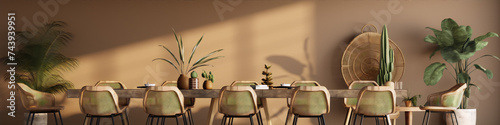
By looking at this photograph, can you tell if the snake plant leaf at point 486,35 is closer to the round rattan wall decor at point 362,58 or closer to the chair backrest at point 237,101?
Result: the round rattan wall decor at point 362,58

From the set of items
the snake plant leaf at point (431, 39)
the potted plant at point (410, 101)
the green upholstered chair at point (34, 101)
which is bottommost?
the potted plant at point (410, 101)

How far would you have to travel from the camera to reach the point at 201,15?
699 centimetres

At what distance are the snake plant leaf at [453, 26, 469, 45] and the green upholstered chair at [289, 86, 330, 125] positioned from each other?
2.97 meters

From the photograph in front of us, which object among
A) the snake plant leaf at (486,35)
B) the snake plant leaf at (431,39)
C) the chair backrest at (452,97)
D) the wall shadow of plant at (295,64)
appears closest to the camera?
the chair backrest at (452,97)

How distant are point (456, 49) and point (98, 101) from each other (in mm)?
4657

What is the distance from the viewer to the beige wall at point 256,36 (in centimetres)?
673

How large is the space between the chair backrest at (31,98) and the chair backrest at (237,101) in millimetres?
2420

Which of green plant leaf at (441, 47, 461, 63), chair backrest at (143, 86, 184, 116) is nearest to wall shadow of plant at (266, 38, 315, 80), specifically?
green plant leaf at (441, 47, 461, 63)

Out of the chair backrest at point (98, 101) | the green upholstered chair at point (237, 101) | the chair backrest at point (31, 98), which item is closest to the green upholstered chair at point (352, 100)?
the green upholstered chair at point (237, 101)

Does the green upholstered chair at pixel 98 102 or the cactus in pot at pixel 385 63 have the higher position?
the cactus in pot at pixel 385 63

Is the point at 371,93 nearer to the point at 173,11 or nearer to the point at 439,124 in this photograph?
the point at 439,124

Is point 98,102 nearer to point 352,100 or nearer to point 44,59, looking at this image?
point 44,59

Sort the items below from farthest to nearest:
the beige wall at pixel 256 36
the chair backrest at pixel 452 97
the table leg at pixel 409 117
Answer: the beige wall at pixel 256 36 < the table leg at pixel 409 117 < the chair backrest at pixel 452 97

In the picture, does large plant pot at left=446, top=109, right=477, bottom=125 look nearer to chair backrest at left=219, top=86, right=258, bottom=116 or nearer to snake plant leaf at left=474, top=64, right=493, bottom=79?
snake plant leaf at left=474, top=64, right=493, bottom=79
